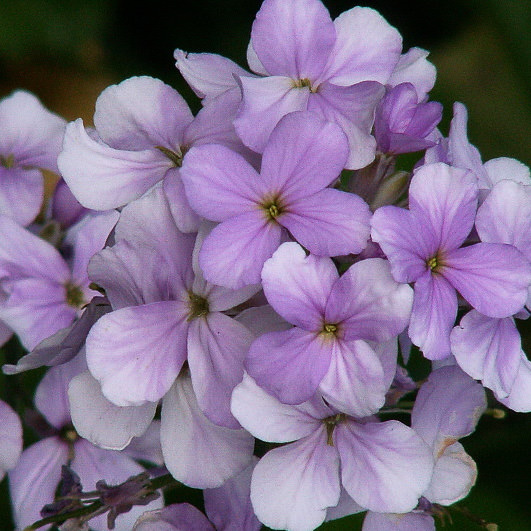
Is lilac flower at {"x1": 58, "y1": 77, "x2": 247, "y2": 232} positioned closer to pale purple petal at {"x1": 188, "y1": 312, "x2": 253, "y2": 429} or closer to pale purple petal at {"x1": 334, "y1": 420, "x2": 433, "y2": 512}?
pale purple petal at {"x1": 188, "y1": 312, "x2": 253, "y2": 429}

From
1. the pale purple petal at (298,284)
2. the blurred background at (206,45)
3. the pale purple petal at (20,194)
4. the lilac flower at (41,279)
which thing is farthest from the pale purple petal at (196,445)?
the blurred background at (206,45)

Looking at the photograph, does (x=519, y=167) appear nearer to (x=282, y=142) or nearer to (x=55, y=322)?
(x=282, y=142)

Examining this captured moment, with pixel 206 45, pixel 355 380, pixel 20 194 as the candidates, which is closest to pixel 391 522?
pixel 355 380

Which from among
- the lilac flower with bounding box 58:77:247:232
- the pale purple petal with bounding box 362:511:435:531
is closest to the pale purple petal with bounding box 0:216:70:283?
the lilac flower with bounding box 58:77:247:232

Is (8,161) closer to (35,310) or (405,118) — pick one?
(35,310)

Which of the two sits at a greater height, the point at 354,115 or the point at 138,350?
the point at 354,115

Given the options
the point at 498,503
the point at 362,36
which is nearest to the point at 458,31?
the point at 498,503
